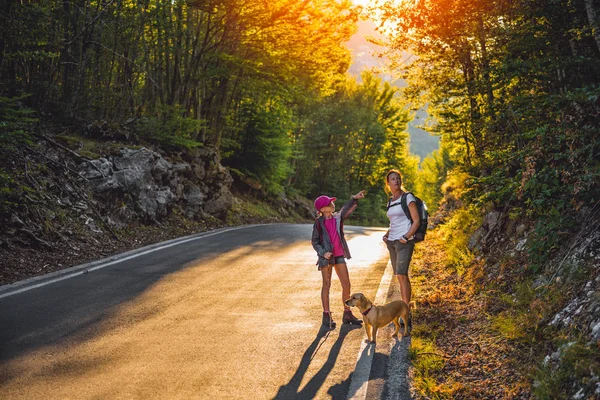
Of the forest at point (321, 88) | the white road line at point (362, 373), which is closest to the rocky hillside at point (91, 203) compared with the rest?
the forest at point (321, 88)

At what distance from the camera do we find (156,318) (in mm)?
6934

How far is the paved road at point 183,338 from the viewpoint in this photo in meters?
4.76

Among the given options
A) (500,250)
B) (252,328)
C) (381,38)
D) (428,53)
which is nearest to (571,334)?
(252,328)

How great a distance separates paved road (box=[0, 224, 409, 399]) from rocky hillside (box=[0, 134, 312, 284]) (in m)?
1.42

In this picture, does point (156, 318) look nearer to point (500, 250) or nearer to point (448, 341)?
point (448, 341)

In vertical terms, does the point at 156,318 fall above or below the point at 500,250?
below

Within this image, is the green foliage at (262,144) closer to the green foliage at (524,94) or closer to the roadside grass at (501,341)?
the green foliage at (524,94)

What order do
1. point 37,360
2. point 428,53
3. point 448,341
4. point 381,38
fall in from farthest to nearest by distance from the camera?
point 381,38 < point 428,53 < point 448,341 < point 37,360

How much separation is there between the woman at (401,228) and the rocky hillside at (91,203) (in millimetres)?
6615

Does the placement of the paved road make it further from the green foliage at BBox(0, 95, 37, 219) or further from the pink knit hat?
the green foliage at BBox(0, 95, 37, 219)

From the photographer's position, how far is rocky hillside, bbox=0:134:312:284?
10.1 meters

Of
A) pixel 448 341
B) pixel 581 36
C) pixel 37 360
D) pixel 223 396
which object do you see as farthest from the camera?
pixel 581 36

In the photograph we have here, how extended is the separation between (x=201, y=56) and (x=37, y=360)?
1739cm

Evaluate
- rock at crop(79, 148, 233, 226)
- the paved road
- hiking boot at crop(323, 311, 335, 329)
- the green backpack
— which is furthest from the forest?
hiking boot at crop(323, 311, 335, 329)
